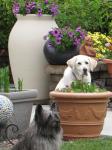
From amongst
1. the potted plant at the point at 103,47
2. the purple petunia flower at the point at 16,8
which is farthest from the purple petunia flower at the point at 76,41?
the purple petunia flower at the point at 16,8

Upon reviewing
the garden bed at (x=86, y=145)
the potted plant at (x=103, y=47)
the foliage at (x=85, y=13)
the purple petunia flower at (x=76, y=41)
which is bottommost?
the garden bed at (x=86, y=145)

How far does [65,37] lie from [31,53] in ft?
3.11

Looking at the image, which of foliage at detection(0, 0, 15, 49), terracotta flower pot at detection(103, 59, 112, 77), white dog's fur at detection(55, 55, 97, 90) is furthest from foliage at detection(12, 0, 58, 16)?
white dog's fur at detection(55, 55, 97, 90)

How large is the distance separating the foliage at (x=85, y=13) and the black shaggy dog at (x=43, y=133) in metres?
6.54

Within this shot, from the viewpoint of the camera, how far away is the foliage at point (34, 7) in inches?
497

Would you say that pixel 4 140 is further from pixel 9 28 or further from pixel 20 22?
pixel 9 28

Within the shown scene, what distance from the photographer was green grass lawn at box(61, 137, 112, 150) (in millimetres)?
8000

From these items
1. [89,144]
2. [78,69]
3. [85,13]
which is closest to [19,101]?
[89,144]

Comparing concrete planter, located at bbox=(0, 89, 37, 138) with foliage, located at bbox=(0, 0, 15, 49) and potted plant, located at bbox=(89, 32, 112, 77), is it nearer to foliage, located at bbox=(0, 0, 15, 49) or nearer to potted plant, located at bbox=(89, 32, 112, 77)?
potted plant, located at bbox=(89, 32, 112, 77)

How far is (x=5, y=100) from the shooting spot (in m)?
8.13

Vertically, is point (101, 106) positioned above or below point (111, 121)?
above

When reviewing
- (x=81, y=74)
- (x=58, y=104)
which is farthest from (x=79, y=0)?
(x=58, y=104)

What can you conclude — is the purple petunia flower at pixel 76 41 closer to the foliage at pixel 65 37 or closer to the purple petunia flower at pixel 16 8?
→ the foliage at pixel 65 37

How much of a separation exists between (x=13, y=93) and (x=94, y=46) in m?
3.93
